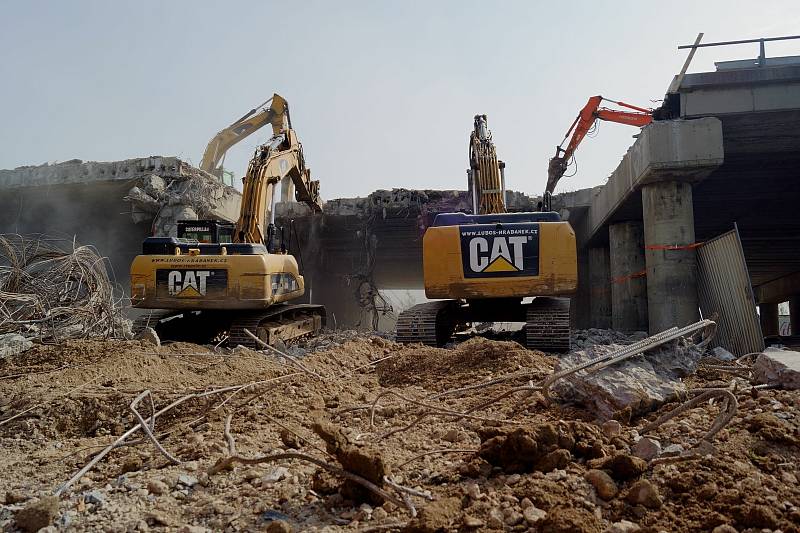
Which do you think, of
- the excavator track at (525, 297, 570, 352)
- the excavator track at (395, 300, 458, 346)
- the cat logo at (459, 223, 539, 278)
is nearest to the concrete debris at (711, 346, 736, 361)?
the excavator track at (525, 297, 570, 352)

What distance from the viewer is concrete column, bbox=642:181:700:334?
31.2 ft

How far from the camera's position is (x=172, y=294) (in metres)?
8.52

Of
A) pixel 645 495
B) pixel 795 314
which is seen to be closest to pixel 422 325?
pixel 645 495

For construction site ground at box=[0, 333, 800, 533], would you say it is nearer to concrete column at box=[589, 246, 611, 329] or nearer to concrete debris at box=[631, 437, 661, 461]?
concrete debris at box=[631, 437, 661, 461]

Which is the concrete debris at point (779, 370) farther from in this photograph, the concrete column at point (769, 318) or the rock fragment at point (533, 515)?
the concrete column at point (769, 318)

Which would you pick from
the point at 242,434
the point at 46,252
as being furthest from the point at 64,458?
the point at 46,252

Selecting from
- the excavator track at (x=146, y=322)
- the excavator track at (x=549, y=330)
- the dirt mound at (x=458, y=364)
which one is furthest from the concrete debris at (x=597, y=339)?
the excavator track at (x=146, y=322)

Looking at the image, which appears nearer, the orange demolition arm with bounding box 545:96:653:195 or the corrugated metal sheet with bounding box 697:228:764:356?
the corrugated metal sheet with bounding box 697:228:764:356

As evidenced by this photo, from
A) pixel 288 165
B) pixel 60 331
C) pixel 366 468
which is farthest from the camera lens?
pixel 288 165

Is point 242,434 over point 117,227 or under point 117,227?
under

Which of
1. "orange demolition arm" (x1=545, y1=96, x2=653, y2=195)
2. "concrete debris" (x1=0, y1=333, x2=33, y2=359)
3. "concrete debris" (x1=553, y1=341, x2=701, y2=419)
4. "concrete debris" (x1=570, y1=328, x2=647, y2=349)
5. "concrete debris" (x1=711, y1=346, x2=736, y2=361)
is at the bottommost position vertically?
"concrete debris" (x1=570, y1=328, x2=647, y2=349)

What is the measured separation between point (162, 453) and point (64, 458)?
721 millimetres

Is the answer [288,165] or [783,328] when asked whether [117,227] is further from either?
[783,328]

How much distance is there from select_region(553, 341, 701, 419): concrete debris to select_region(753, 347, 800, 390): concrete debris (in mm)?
532
